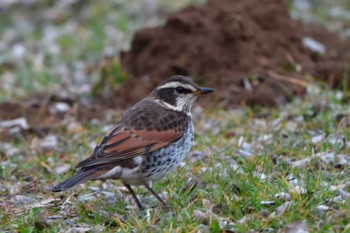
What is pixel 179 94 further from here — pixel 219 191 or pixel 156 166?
pixel 219 191

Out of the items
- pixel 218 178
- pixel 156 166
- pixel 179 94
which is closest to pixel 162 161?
pixel 156 166

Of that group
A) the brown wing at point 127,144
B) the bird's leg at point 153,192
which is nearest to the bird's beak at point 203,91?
the brown wing at point 127,144

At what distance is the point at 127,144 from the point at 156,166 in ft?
1.17

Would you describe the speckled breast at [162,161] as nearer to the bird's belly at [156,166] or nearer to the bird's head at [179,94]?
the bird's belly at [156,166]

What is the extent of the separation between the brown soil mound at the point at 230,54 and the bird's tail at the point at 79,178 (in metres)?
5.00

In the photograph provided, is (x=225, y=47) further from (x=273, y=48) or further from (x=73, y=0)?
(x=73, y=0)

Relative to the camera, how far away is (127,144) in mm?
7871

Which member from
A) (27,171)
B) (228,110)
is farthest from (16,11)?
(27,171)

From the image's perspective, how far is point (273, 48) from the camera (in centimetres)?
1336

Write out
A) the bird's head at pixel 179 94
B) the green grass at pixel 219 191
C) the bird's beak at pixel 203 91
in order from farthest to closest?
the bird's head at pixel 179 94 → the bird's beak at pixel 203 91 → the green grass at pixel 219 191

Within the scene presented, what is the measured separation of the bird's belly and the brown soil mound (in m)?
4.43

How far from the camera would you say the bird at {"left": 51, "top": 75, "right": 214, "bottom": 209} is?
7684mm

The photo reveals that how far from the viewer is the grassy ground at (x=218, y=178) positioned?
23.1 feet

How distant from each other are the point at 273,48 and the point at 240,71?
777 millimetres
